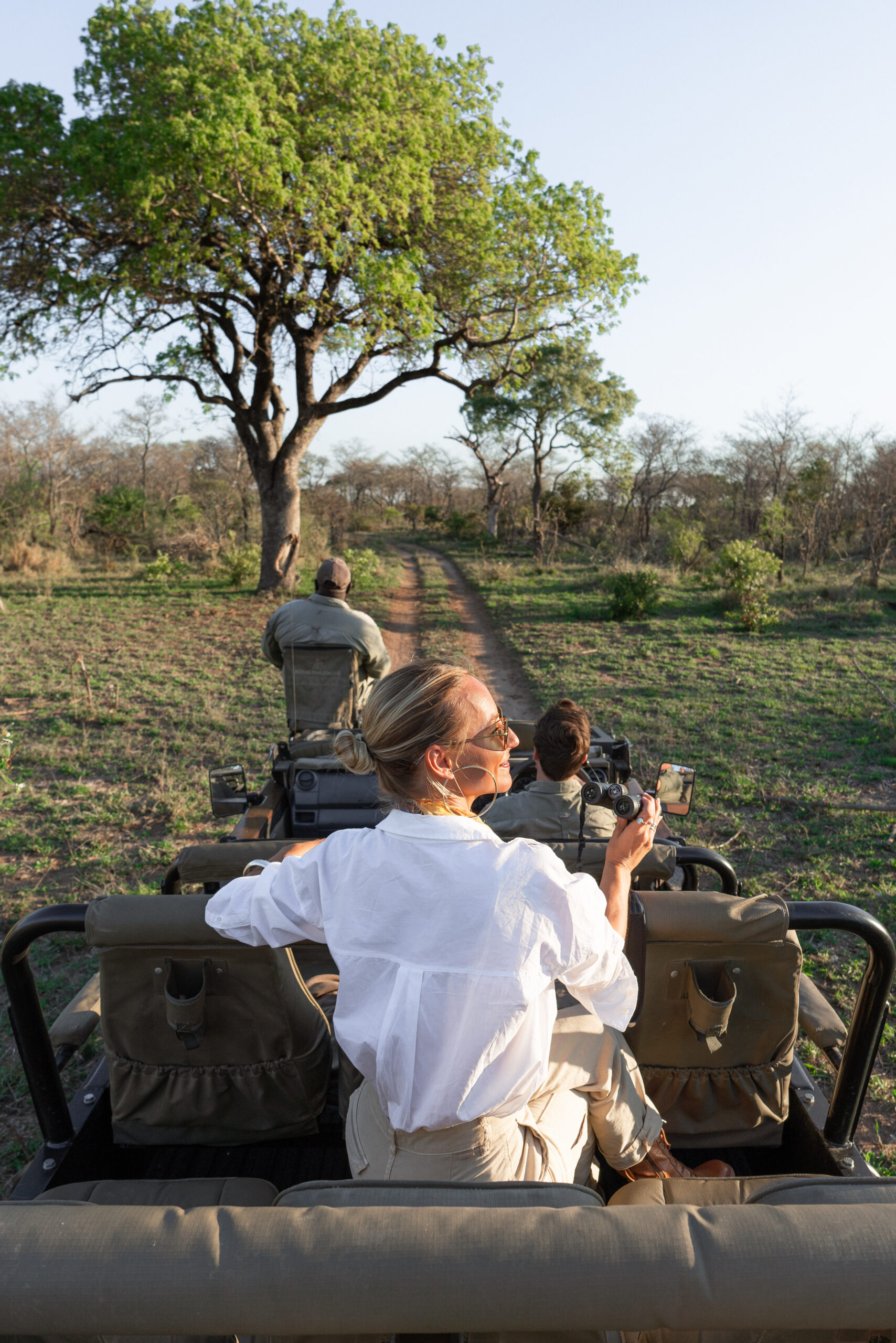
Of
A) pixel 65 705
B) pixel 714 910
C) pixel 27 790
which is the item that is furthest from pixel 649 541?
pixel 714 910

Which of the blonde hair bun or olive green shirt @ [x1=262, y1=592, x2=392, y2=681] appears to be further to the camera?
olive green shirt @ [x1=262, y1=592, x2=392, y2=681]

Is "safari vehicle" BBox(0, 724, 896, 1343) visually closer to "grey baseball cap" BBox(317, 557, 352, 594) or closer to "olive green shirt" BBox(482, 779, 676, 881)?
"olive green shirt" BBox(482, 779, 676, 881)

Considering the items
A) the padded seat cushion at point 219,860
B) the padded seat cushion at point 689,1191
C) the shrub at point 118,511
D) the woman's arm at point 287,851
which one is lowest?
the padded seat cushion at point 689,1191

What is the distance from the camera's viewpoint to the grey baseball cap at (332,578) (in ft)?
16.8

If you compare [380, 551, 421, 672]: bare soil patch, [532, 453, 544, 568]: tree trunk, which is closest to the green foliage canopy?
[380, 551, 421, 672]: bare soil patch

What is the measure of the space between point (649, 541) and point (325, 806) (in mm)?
22346

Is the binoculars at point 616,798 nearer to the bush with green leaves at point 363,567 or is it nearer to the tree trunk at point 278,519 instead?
the tree trunk at point 278,519

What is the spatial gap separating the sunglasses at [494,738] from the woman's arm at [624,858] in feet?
1.13

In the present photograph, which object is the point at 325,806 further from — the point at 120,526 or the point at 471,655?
the point at 120,526

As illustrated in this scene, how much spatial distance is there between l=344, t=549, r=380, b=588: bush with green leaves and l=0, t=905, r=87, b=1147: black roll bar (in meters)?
15.4

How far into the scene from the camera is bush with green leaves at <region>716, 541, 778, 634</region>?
1262cm

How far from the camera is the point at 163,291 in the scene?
13695 mm

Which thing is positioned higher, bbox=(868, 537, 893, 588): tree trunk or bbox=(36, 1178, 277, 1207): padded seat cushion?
bbox=(868, 537, 893, 588): tree trunk

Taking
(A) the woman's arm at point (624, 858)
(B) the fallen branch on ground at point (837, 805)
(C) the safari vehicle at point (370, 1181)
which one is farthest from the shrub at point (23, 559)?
(A) the woman's arm at point (624, 858)
